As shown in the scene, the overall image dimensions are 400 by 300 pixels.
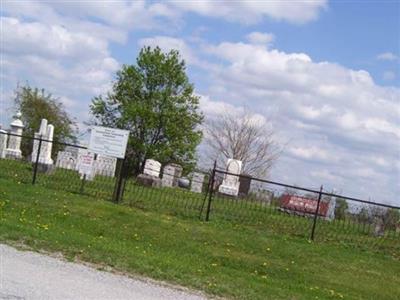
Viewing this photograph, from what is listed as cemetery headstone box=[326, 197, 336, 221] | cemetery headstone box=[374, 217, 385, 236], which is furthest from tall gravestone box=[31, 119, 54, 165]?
cemetery headstone box=[374, 217, 385, 236]

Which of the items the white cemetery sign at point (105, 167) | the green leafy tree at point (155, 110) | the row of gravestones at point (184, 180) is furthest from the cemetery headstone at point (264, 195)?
the green leafy tree at point (155, 110)

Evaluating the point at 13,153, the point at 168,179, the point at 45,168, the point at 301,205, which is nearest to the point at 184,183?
the point at 168,179

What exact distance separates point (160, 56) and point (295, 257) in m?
38.1

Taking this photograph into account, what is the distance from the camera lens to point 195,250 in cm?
1180

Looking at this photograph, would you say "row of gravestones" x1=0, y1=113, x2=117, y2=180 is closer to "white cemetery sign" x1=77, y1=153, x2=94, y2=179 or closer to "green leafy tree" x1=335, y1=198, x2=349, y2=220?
"white cemetery sign" x1=77, y1=153, x2=94, y2=179

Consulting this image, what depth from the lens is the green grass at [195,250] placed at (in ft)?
30.1

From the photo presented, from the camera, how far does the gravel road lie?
6.67m

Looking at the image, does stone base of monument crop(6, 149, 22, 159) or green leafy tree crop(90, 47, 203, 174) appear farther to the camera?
green leafy tree crop(90, 47, 203, 174)

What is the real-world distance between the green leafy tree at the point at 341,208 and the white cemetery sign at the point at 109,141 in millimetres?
6666

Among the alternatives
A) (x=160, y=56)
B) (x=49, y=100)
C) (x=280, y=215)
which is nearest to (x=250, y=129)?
(x=160, y=56)

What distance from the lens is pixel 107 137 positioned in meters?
17.5

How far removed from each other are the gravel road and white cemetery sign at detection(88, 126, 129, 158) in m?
8.51

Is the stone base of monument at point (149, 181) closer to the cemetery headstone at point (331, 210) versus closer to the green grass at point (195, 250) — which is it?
the green grass at point (195, 250)

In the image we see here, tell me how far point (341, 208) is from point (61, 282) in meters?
12.1
